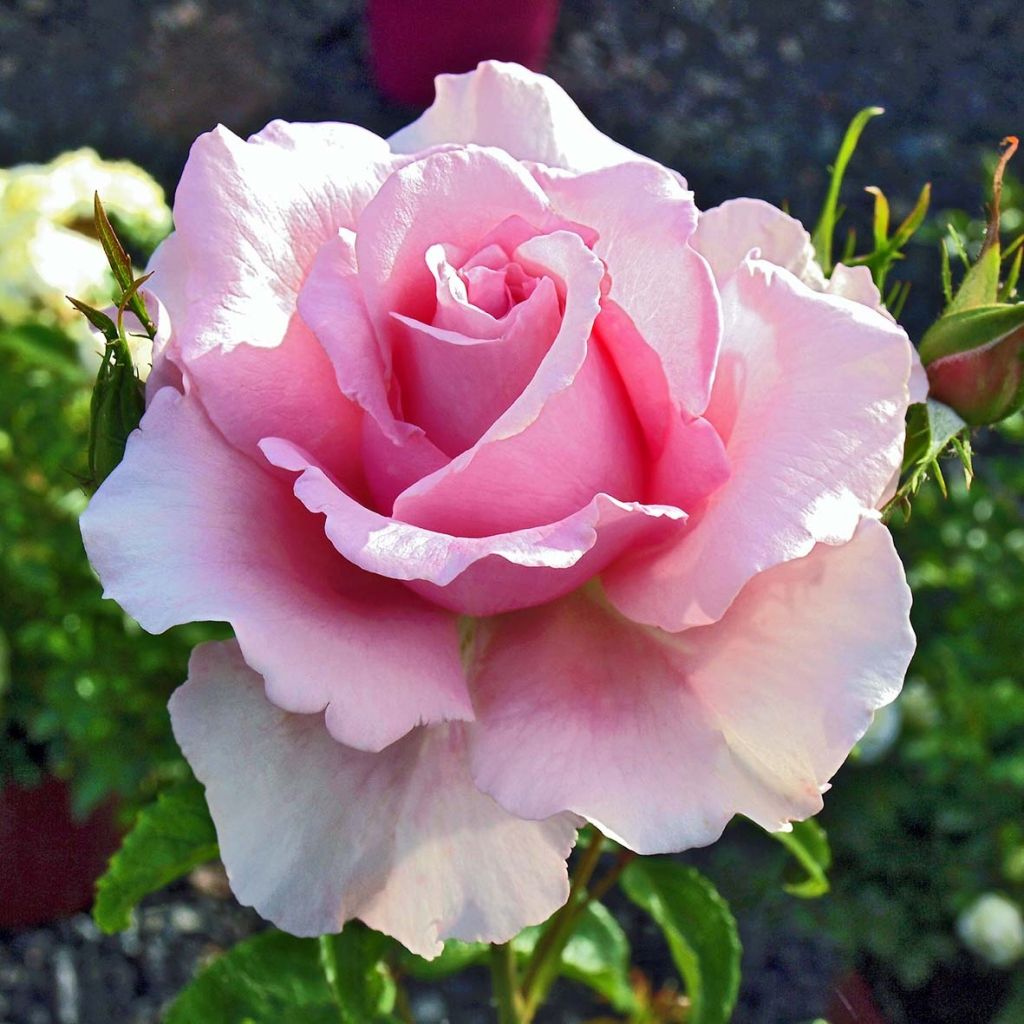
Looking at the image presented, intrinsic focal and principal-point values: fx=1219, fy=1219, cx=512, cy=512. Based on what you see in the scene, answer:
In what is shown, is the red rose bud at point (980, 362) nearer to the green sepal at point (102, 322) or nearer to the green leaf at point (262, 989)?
the green sepal at point (102, 322)

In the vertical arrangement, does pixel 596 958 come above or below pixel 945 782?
above

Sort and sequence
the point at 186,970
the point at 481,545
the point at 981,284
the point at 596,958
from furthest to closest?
the point at 186,970 → the point at 596,958 → the point at 981,284 → the point at 481,545

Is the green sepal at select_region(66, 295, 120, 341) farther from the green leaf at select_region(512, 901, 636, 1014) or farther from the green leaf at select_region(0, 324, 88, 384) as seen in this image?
the green leaf at select_region(0, 324, 88, 384)

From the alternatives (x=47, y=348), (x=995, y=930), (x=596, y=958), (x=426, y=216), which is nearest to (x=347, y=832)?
(x=426, y=216)

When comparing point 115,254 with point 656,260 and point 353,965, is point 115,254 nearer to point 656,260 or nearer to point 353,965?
point 656,260

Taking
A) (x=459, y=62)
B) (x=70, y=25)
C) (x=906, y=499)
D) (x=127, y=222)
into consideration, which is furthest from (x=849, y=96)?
(x=906, y=499)

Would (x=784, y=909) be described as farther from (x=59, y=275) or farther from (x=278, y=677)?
(x=278, y=677)
